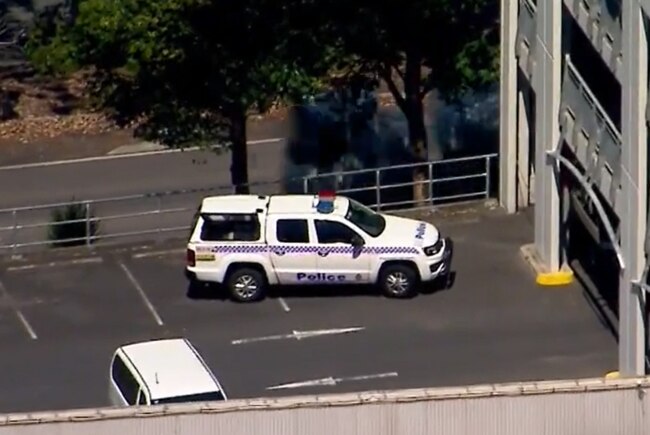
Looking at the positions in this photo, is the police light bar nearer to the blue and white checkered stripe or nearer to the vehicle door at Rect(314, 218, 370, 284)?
the vehicle door at Rect(314, 218, 370, 284)

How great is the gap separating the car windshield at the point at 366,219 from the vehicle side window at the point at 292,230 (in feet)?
2.23

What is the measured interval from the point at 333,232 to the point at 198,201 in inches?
492

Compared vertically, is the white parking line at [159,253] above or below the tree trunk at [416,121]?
below

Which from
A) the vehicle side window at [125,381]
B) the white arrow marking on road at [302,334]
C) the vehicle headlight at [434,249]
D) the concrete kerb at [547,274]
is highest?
the vehicle headlight at [434,249]

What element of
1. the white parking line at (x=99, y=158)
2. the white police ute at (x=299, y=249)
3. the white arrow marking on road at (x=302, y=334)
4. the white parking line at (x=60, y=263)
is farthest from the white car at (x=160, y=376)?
the white parking line at (x=99, y=158)

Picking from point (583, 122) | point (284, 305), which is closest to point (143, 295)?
point (284, 305)

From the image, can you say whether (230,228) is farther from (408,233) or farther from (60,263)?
(60,263)

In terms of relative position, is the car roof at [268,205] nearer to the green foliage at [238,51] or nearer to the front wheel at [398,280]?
the front wheel at [398,280]

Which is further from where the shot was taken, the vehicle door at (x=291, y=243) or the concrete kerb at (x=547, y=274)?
the concrete kerb at (x=547, y=274)

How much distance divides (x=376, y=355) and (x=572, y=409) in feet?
23.0

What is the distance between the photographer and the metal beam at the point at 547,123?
32500 mm

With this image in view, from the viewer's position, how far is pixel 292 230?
31.7 m

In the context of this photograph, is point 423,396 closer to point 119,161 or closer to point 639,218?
point 639,218

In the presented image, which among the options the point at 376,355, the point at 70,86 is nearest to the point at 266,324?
the point at 376,355
